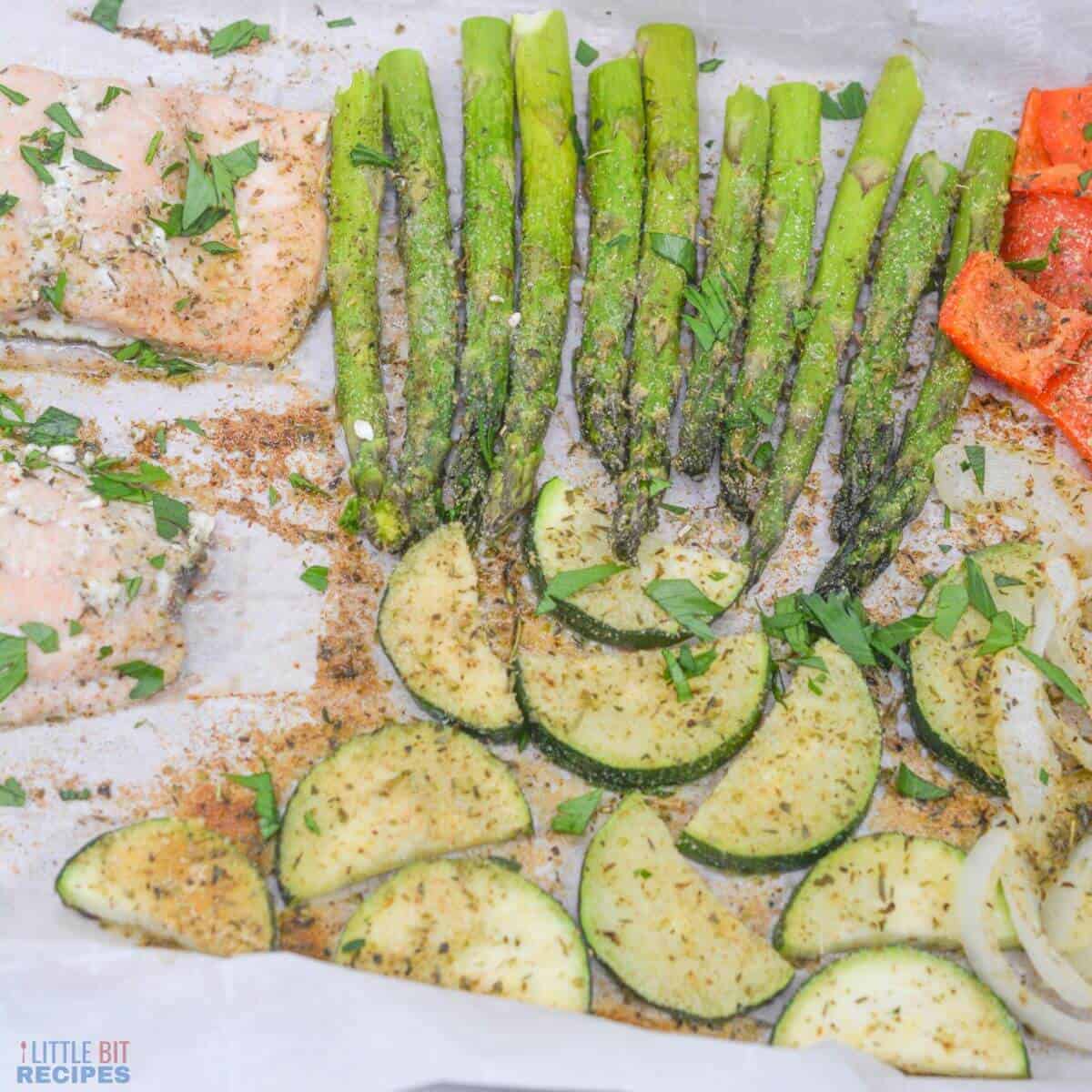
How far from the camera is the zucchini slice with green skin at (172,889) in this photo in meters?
3.90

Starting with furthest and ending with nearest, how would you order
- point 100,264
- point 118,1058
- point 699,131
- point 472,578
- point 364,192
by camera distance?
point 699,131
point 364,192
point 100,264
point 472,578
point 118,1058

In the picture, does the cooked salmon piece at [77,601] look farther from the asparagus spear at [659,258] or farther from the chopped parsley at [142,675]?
the asparagus spear at [659,258]

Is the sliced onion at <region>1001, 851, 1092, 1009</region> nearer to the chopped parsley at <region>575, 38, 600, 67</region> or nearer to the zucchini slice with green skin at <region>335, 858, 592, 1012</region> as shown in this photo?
the zucchini slice with green skin at <region>335, 858, 592, 1012</region>

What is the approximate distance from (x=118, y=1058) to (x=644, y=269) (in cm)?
374

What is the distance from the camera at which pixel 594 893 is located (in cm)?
399

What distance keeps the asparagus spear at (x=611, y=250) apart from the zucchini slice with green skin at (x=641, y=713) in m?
0.98

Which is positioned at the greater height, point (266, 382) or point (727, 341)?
point (727, 341)

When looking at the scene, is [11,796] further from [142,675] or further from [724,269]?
[724,269]

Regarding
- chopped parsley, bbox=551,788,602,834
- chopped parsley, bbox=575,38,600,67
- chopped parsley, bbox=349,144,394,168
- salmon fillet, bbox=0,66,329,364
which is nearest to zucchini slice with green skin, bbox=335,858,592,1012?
chopped parsley, bbox=551,788,602,834

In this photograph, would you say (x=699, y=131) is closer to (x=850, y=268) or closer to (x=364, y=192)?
(x=850, y=268)

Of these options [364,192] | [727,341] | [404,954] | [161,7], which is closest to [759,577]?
[727,341]

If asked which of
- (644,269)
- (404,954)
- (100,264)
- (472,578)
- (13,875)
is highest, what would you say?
(644,269)

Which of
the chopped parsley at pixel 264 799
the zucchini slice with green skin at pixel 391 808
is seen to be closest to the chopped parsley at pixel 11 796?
the chopped parsley at pixel 264 799

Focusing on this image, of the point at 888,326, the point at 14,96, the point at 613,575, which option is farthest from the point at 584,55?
the point at 613,575
